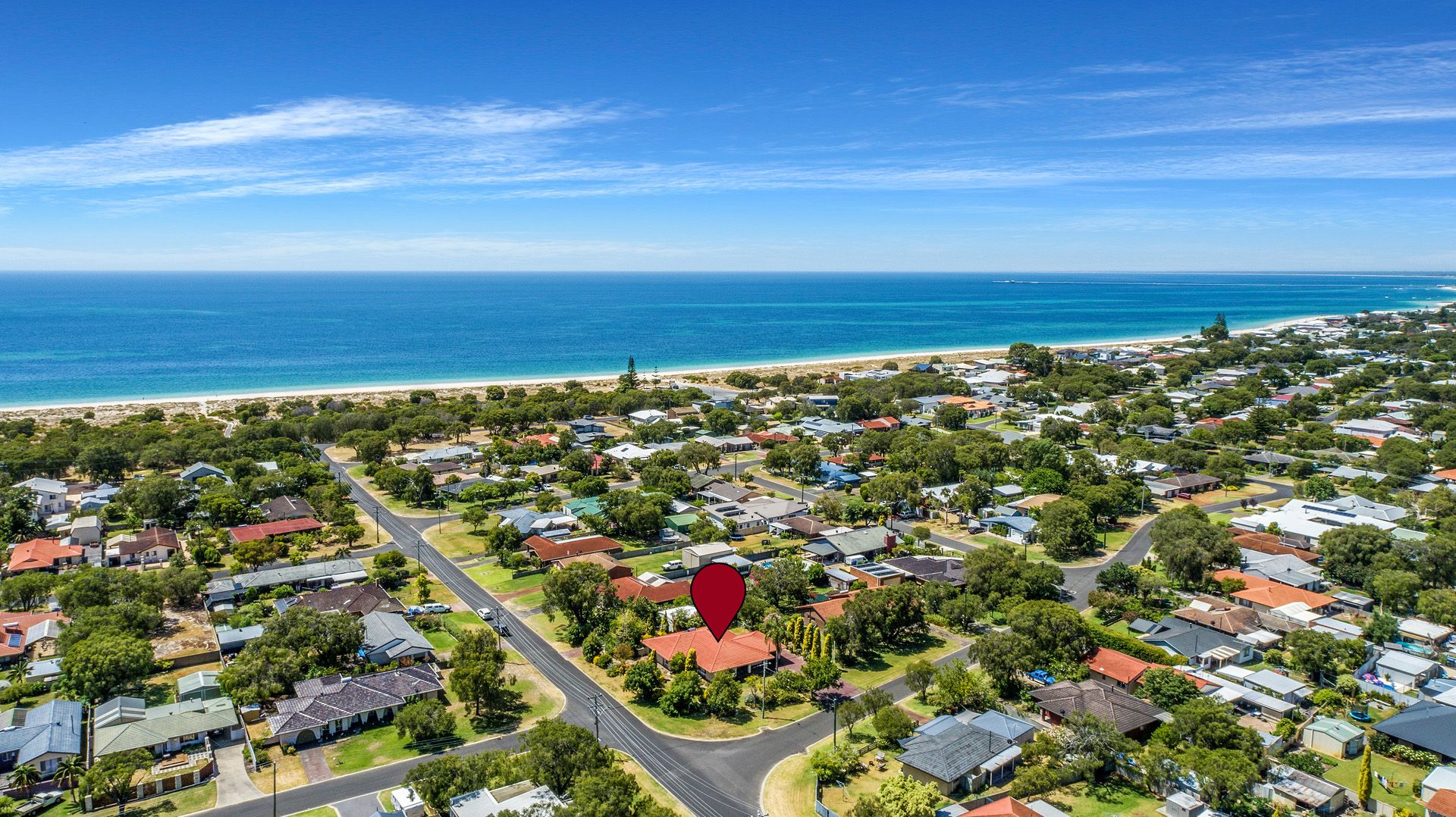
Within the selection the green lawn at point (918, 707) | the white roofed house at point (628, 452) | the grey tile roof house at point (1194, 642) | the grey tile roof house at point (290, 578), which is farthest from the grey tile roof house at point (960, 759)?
the white roofed house at point (628, 452)

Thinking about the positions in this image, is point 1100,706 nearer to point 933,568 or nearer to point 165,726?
point 933,568

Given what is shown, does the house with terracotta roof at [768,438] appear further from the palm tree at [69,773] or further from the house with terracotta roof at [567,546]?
the palm tree at [69,773]

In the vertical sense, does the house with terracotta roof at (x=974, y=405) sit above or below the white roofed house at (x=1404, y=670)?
above

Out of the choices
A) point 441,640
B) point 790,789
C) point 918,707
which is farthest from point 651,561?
point 790,789

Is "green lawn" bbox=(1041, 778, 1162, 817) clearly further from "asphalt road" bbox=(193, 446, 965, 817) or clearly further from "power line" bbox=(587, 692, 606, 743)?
"power line" bbox=(587, 692, 606, 743)

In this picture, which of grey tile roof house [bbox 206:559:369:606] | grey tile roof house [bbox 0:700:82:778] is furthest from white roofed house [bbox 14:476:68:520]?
grey tile roof house [bbox 0:700:82:778]

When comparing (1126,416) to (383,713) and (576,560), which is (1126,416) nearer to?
(576,560)

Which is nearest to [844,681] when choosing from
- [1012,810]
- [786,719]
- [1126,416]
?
[786,719]
